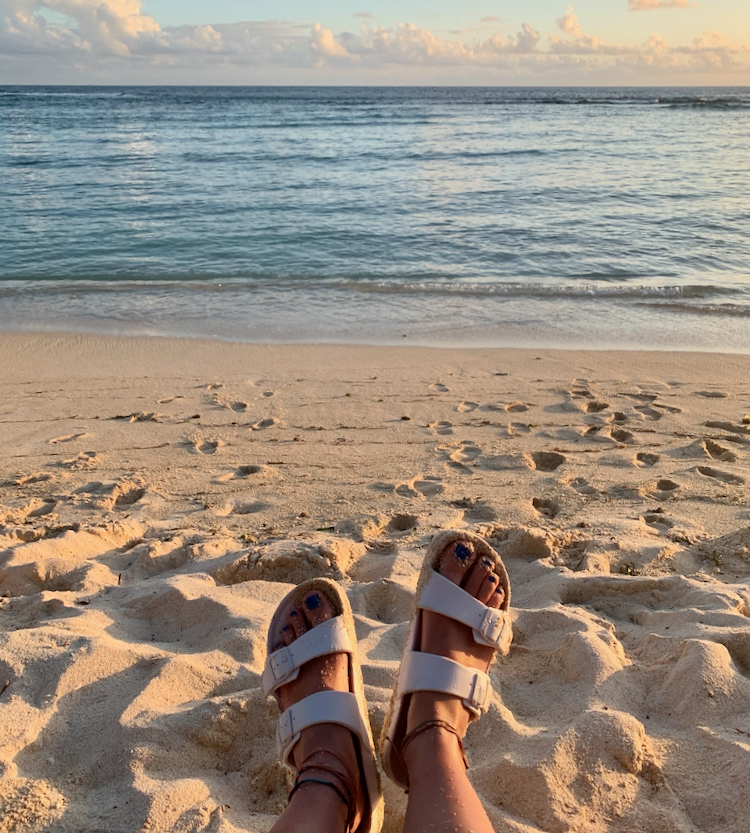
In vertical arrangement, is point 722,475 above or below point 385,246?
above

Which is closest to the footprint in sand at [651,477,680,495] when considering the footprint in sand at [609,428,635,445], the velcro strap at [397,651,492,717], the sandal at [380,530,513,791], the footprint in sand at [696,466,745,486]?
the footprint in sand at [696,466,745,486]

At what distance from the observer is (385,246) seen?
910 cm

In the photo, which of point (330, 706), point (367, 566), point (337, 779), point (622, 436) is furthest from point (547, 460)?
point (337, 779)

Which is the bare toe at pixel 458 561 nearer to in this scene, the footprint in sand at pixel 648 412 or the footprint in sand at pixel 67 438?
the footprint in sand at pixel 648 412

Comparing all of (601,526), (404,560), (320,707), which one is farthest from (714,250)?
(320,707)

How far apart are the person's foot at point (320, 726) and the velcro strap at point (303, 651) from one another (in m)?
0.02

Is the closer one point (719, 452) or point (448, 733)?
point (448, 733)

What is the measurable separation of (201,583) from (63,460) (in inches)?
60.4

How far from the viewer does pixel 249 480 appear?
10.6 feet

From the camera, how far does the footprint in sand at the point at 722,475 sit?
311cm

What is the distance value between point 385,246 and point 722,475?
21.8 feet

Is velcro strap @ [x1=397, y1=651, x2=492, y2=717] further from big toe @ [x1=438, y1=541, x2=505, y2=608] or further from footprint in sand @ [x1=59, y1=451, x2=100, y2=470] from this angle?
footprint in sand @ [x1=59, y1=451, x2=100, y2=470]

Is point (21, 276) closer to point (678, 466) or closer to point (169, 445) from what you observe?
point (169, 445)

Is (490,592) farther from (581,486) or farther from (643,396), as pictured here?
(643,396)
